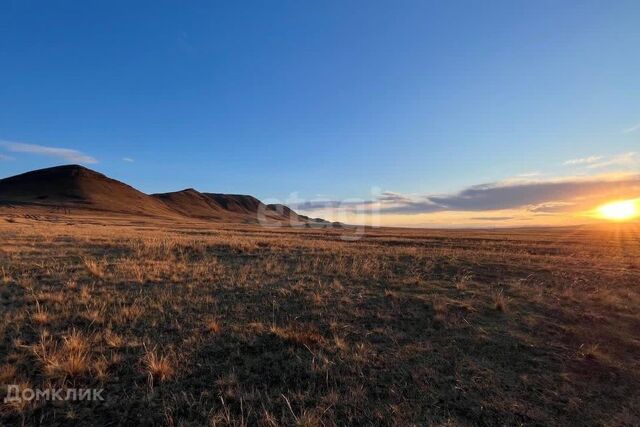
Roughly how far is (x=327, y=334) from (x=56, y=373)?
414cm

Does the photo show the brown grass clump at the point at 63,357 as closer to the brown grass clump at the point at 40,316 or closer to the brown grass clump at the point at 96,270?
the brown grass clump at the point at 40,316

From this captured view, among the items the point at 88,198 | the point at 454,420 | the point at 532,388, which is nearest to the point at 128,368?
the point at 454,420

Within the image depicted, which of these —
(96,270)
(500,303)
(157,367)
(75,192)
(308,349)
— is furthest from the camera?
(75,192)

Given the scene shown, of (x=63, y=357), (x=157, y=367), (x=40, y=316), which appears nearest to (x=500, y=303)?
(x=157, y=367)

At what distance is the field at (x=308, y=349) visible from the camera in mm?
4195

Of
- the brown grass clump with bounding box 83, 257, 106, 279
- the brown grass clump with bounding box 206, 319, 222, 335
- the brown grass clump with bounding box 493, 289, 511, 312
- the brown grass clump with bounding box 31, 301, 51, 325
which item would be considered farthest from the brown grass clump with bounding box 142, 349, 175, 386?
the brown grass clump with bounding box 493, 289, 511, 312

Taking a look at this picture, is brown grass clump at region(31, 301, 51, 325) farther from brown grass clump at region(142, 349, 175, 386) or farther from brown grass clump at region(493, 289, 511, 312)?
brown grass clump at region(493, 289, 511, 312)

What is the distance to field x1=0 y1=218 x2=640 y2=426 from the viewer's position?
13.8ft

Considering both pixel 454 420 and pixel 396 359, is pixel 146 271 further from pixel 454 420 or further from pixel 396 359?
pixel 454 420

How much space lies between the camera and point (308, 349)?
5.67 metres

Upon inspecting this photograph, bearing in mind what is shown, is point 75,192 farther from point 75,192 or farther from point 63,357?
point 63,357

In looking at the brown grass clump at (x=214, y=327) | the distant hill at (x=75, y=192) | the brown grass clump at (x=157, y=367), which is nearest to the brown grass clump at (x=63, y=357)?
the brown grass clump at (x=157, y=367)

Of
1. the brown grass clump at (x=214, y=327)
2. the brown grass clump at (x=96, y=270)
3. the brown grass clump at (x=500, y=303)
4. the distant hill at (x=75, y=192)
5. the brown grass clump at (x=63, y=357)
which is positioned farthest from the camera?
the distant hill at (x=75, y=192)

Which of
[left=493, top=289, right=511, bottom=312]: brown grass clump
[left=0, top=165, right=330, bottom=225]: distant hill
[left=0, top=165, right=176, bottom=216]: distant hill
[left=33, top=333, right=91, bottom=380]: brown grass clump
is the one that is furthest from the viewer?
[left=0, top=165, right=176, bottom=216]: distant hill
